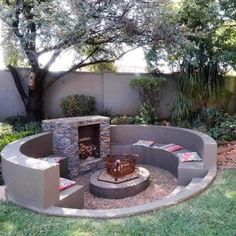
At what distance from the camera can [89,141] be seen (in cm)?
794

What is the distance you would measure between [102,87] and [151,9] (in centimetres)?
343

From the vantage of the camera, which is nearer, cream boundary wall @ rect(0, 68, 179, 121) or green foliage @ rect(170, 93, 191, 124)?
green foliage @ rect(170, 93, 191, 124)

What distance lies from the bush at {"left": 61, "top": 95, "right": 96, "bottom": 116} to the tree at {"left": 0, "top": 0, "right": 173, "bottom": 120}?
3.73 feet

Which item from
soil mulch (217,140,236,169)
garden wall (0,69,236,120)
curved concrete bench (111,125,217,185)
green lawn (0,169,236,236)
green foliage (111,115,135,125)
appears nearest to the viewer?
green lawn (0,169,236,236)

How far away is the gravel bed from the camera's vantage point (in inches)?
227

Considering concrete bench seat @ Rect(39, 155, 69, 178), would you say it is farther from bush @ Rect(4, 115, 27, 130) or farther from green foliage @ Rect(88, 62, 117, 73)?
green foliage @ Rect(88, 62, 117, 73)

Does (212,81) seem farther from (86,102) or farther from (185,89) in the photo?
(86,102)

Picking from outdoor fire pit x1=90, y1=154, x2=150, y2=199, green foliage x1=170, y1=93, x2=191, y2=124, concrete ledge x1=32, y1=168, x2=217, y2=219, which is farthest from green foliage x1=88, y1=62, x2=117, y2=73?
concrete ledge x1=32, y1=168, x2=217, y2=219

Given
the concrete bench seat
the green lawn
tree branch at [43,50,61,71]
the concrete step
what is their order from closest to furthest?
the green lawn → the concrete step → the concrete bench seat → tree branch at [43,50,61,71]

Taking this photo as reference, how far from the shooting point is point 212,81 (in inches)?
394

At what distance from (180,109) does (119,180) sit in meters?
4.25

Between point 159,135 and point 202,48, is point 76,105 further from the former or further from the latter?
point 202,48

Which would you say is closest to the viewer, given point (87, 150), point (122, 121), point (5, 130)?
point (87, 150)

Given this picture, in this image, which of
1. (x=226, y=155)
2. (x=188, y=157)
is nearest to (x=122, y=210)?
(x=188, y=157)
